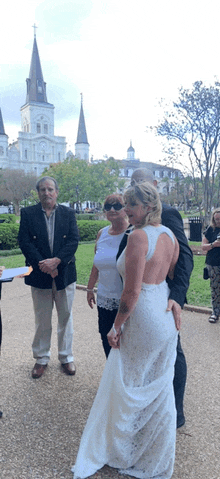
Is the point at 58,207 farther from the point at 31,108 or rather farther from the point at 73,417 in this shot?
the point at 31,108

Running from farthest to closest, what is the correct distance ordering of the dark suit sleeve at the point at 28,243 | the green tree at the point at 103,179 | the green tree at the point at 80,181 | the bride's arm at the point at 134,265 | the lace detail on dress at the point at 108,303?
1. the green tree at the point at 103,179
2. the green tree at the point at 80,181
3. the dark suit sleeve at the point at 28,243
4. the lace detail on dress at the point at 108,303
5. the bride's arm at the point at 134,265

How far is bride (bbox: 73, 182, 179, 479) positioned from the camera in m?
2.18

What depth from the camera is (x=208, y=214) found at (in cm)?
1498

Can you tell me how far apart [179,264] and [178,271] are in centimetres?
5

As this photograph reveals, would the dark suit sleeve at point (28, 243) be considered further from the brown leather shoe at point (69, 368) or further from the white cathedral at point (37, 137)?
the white cathedral at point (37, 137)

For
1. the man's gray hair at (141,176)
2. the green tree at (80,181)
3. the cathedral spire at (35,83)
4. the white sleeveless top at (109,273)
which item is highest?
the cathedral spire at (35,83)

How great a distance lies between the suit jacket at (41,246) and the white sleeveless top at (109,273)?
78 centimetres

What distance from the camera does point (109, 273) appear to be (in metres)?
3.06

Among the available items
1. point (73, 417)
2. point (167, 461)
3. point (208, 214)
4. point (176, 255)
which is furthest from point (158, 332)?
point (208, 214)

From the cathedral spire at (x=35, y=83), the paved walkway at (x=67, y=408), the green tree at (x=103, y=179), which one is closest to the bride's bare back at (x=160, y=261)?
the paved walkway at (x=67, y=408)

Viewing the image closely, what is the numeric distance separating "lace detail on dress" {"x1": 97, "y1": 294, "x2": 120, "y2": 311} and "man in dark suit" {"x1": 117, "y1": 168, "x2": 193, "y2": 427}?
511mm

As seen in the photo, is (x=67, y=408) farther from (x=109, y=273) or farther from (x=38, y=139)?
(x=38, y=139)

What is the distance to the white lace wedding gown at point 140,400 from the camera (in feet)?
7.30

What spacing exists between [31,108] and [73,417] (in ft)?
357
